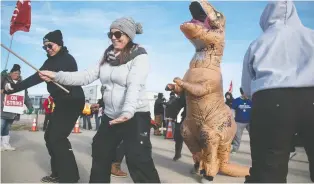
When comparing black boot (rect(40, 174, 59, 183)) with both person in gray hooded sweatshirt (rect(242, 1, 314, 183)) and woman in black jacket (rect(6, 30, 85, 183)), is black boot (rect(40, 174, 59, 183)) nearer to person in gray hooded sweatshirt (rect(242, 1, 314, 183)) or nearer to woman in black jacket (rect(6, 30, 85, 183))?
woman in black jacket (rect(6, 30, 85, 183))

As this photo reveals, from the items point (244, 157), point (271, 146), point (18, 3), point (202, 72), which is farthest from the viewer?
point (244, 157)

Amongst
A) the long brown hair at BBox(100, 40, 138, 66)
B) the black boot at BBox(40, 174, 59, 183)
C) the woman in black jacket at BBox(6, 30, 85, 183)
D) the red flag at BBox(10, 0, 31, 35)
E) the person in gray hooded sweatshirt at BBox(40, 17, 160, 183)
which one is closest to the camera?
the person in gray hooded sweatshirt at BBox(40, 17, 160, 183)

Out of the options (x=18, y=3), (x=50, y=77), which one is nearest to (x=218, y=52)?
(x=50, y=77)

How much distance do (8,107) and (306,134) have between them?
6.41m

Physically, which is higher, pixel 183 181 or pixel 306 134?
pixel 306 134

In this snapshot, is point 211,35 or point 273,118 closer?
point 273,118

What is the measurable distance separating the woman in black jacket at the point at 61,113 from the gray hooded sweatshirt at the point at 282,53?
2.36 meters

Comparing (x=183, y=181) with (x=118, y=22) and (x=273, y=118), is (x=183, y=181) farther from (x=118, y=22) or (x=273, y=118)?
A: (x=273, y=118)

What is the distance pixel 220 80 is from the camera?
443 centimetres

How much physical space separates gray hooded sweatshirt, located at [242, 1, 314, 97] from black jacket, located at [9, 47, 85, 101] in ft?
7.64

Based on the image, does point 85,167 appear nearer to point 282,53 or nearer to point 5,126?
point 5,126

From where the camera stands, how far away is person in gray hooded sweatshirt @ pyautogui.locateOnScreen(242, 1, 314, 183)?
Result: 6.59ft

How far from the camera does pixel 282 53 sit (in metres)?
2.15

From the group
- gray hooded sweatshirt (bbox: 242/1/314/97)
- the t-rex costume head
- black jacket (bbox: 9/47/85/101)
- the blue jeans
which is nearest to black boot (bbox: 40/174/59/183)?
black jacket (bbox: 9/47/85/101)
